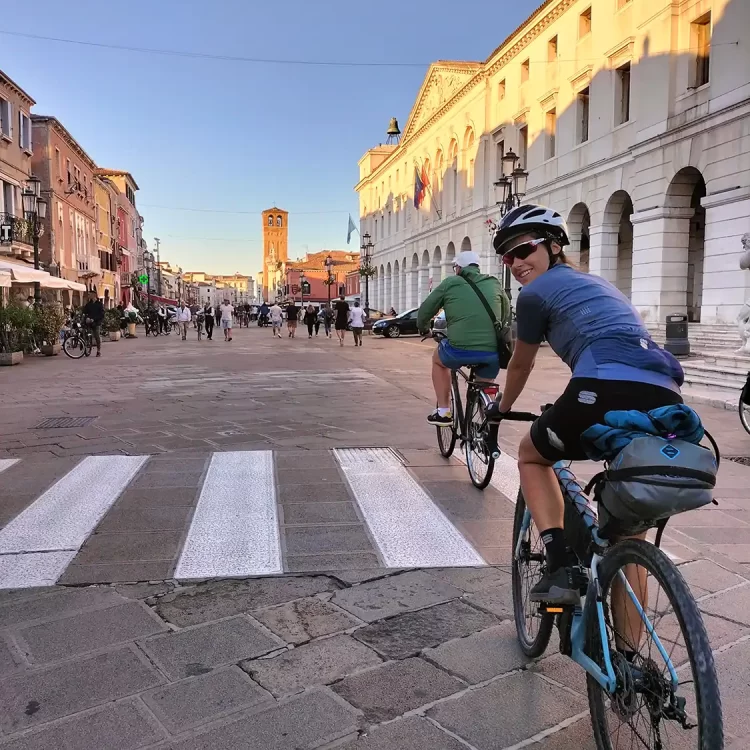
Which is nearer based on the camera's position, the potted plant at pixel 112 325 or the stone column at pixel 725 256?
the stone column at pixel 725 256

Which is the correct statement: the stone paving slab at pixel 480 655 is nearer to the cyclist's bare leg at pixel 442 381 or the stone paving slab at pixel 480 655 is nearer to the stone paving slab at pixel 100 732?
the stone paving slab at pixel 100 732

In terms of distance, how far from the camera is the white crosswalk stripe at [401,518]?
3.81 meters

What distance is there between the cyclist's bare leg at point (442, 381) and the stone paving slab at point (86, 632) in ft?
10.6

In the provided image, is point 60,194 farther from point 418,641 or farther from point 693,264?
point 418,641

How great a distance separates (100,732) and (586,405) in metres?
1.81

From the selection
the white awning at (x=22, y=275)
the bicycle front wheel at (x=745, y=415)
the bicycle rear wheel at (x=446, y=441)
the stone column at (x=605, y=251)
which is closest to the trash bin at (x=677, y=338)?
the bicycle front wheel at (x=745, y=415)

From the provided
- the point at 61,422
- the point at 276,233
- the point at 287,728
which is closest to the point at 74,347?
the point at 61,422

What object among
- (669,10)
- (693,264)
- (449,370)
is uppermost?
(669,10)

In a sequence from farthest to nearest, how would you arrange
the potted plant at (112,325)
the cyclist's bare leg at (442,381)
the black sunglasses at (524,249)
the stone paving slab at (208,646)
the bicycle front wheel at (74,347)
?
1. the potted plant at (112,325)
2. the bicycle front wheel at (74,347)
3. the cyclist's bare leg at (442,381)
4. the stone paving slab at (208,646)
5. the black sunglasses at (524,249)

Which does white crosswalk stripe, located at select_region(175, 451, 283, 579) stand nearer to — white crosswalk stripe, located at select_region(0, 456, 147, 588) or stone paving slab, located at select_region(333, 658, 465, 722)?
white crosswalk stripe, located at select_region(0, 456, 147, 588)

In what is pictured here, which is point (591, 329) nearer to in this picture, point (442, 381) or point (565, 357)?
point (565, 357)

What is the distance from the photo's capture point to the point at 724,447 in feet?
22.4

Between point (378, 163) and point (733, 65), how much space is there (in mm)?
55640

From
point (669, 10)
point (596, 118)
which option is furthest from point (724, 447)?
point (596, 118)
